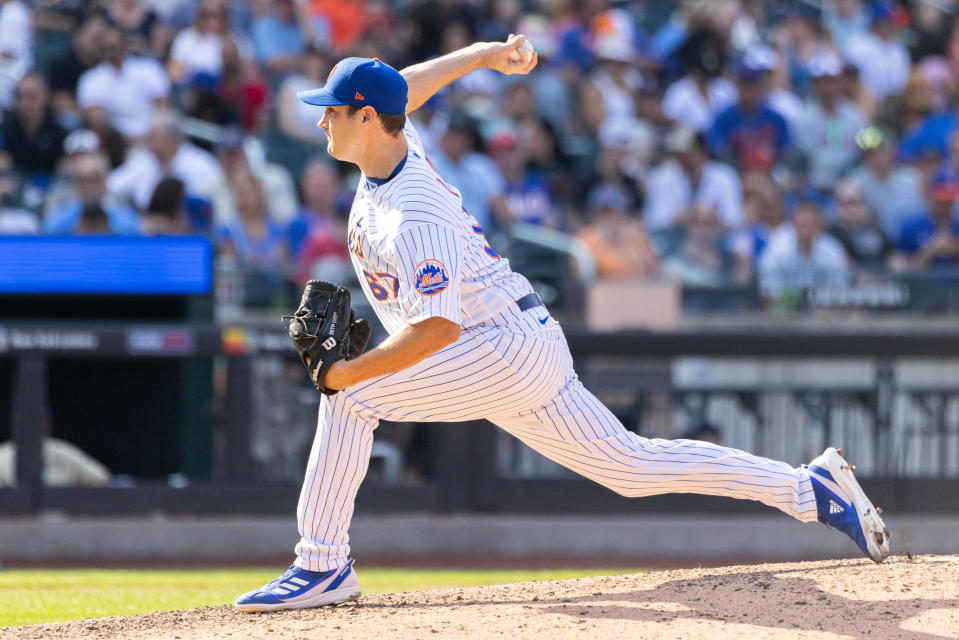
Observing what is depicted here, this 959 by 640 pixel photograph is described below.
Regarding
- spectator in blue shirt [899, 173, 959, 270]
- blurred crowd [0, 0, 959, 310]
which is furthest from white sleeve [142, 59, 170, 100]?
spectator in blue shirt [899, 173, 959, 270]

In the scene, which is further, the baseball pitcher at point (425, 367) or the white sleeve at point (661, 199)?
the white sleeve at point (661, 199)

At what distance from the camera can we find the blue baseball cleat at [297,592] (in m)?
4.29

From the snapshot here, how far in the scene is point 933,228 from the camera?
10.4 metres

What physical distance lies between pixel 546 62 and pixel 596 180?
173 centimetres

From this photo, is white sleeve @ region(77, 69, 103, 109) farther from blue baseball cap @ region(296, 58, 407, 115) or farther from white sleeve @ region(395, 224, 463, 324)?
white sleeve @ region(395, 224, 463, 324)

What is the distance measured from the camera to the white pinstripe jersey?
3.87 metres

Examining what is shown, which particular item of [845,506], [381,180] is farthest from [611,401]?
[381,180]

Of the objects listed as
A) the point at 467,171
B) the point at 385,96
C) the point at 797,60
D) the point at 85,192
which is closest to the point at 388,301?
the point at 385,96

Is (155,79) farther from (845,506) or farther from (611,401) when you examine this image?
(845,506)

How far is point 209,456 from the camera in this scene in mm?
8258

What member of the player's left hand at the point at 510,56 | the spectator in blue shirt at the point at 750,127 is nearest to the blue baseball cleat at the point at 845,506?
the player's left hand at the point at 510,56

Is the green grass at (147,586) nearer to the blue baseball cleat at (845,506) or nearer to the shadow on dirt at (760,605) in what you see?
the shadow on dirt at (760,605)

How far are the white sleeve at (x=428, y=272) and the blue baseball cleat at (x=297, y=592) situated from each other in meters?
0.96

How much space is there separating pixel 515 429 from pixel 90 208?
490 cm
